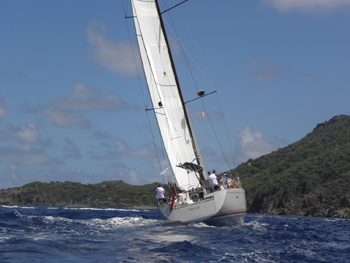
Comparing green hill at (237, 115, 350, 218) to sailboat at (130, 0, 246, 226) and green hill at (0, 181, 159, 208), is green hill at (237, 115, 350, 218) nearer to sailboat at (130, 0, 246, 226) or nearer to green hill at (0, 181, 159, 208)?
sailboat at (130, 0, 246, 226)

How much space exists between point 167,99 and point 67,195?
99.7 m

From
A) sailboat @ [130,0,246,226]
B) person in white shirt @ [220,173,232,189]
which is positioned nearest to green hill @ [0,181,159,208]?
sailboat @ [130,0,246,226]

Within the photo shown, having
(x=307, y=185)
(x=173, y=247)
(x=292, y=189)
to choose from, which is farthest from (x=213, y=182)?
(x=292, y=189)

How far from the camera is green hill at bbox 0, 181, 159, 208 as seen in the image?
329ft

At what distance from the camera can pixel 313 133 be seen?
10938 cm

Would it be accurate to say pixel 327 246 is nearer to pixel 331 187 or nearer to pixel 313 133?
pixel 331 187

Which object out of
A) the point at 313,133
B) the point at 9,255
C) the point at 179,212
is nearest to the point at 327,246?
the point at 179,212

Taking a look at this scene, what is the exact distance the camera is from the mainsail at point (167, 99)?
838 inches

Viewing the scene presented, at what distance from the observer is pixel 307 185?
56375 millimetres

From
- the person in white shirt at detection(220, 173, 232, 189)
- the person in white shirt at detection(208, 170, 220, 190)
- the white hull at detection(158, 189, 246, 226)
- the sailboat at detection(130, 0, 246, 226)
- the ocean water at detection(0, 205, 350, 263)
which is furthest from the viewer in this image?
the sailboat at detection(130, 0, 246, 226)

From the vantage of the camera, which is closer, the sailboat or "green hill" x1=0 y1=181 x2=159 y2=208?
the sailboat

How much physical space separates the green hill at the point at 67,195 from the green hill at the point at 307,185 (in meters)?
37.0

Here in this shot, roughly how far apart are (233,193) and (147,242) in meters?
6.34

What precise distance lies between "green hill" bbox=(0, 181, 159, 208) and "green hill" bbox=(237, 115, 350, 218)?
122 ft
